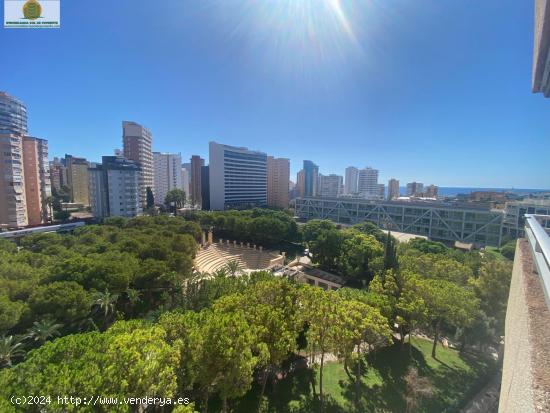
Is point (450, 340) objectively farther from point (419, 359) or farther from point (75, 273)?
point (75, 273)

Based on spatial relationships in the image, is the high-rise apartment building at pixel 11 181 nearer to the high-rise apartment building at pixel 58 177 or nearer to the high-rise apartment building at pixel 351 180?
the high-rise apartment building at pixel 58 177

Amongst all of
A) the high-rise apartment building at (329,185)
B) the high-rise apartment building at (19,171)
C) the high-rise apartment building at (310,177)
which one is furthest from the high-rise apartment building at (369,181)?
the high-rise apartment building at (19,171)

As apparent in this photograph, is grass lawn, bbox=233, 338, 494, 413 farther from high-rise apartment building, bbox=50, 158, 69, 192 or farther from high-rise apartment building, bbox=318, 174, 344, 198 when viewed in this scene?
high-rise apartment building, bbox=318, 174, 344, 198

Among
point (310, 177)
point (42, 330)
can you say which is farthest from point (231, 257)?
point (310, 177)

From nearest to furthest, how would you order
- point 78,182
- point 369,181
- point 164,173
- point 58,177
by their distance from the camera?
point 58,177 → point 78,182 → point 164,173 → point 369,181

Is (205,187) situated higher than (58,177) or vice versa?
(58,177)

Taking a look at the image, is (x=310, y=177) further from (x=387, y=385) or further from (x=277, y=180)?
(x=387, y=385)
